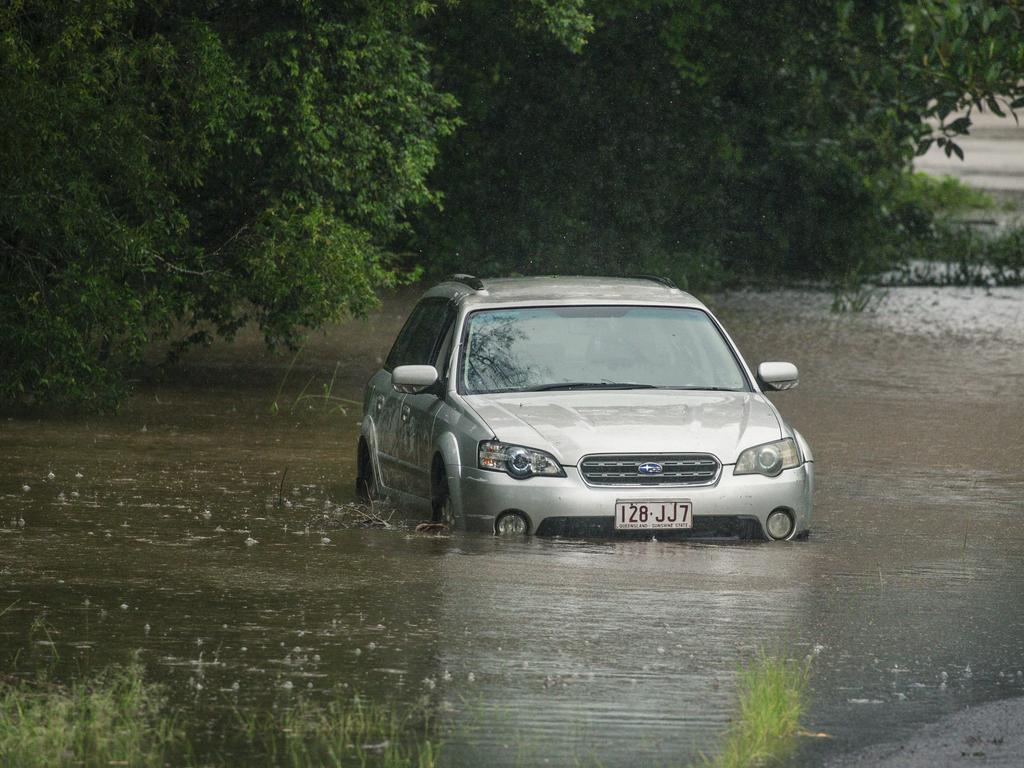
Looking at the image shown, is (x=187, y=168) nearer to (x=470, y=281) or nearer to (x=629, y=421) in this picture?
(x=470, y=281)

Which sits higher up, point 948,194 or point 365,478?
point 948,194

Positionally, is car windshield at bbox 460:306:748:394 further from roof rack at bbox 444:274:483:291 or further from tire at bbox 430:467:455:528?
tire at bbox 430:467:455:528

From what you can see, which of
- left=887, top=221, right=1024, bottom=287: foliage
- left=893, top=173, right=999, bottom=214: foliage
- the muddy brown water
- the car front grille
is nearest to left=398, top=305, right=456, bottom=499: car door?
the muddy brown water

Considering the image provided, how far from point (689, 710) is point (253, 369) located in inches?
668

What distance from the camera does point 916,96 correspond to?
2612 cm

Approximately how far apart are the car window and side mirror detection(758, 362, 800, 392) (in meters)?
2.00

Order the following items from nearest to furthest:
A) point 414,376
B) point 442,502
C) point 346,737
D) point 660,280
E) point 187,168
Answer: point 346,737 → point 442,502 → point 414,376 → point 660,280 → point 187,168

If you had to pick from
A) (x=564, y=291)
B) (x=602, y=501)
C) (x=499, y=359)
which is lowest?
(x=602, y=501)

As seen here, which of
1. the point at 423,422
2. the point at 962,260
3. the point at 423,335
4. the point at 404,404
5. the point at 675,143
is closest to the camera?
the point at 423,422

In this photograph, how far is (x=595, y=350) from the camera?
39.7ft

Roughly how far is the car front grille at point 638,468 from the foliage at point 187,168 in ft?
26.1

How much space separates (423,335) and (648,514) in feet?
9.48

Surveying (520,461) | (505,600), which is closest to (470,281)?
(520,461)

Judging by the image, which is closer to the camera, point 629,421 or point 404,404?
point 629,421
